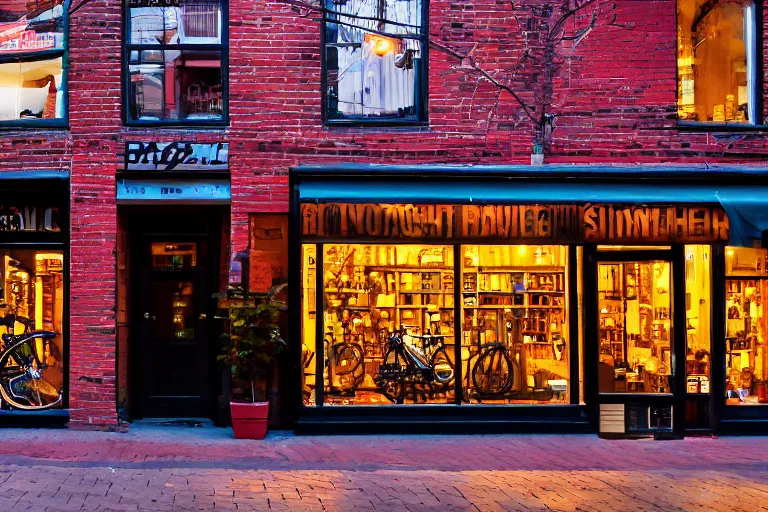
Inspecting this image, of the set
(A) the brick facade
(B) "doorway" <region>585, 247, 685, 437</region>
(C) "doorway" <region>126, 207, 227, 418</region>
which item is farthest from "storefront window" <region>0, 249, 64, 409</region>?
(B) "doorway" <region>585, 247, 685, 437</region>

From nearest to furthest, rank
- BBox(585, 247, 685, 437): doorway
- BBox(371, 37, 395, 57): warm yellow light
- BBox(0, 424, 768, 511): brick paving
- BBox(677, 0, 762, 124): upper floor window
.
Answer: BBox(0, 424, 768, 511): brick paving → BBox(585, 247, 685, 437): doorway → BBox(371, 37, 395, 57): warm yellow light → BBox(677, 0, 762, 124): upper floor window

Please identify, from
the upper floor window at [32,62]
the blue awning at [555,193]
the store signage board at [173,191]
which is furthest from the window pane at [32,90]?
the blue awning at [555,193]

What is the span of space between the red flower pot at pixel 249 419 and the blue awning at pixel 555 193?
8.14 feet

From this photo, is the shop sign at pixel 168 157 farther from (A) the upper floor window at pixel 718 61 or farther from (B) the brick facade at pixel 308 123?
(A) the upper floor window at pixel 718 61

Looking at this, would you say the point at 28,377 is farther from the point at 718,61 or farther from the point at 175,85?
the point at 718,61

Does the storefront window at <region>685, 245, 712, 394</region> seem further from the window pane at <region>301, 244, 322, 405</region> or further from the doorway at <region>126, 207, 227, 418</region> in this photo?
the doorway at <region>126, 207, 227, 418</region>

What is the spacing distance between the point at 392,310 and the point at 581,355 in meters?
2.42

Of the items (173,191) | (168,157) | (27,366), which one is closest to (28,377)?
(27,366)

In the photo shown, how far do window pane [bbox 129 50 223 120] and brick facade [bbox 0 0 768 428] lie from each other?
0.28 metres

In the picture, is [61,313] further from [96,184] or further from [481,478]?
[481,478]

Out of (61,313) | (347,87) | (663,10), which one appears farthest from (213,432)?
(663,10)

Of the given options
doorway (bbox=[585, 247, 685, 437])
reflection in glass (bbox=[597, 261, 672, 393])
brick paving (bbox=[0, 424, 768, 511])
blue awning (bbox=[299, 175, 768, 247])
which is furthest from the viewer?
reflection in glass (bbox=[597, 261, 672, 393])

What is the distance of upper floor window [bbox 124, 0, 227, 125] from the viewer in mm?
11094

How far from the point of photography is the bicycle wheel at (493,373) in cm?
1123
